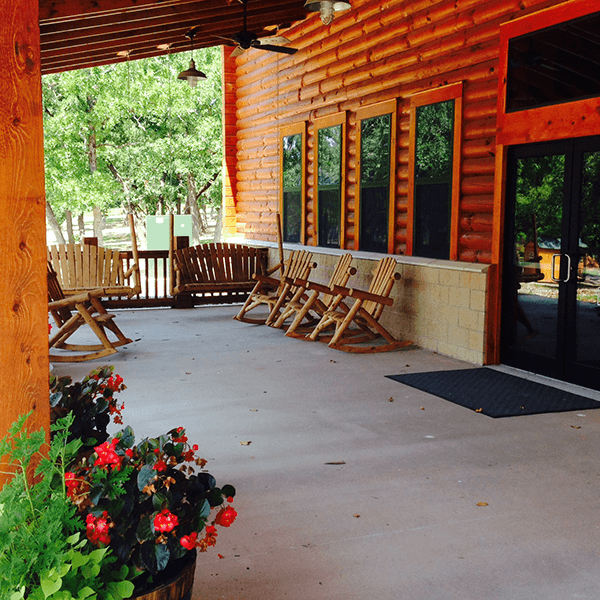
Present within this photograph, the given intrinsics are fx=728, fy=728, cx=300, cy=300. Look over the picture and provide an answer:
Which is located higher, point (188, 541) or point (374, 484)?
point (188, 541)

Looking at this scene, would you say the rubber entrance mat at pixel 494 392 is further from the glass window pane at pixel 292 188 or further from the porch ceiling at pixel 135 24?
the glass window pane at pixel 292 188

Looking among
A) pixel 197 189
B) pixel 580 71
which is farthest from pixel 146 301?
pixel 197 189

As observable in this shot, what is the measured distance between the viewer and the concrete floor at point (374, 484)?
2.73 m

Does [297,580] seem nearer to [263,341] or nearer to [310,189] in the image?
[263,341]

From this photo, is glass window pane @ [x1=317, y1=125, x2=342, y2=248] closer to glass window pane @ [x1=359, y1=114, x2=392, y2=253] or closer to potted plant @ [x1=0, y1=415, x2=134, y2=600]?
glass window pane @ [x1=359, y1=114, x2=392, y2=253]

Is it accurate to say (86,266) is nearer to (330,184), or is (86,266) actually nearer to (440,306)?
(330,184)

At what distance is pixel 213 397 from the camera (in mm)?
5488

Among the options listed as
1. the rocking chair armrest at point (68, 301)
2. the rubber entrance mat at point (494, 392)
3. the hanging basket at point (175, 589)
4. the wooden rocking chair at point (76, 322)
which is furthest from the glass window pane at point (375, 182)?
the hanging basket at point (175, 589)

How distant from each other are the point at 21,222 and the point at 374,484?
2271 mm

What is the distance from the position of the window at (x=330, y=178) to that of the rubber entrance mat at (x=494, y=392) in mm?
3841

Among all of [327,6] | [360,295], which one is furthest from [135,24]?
[360,295]

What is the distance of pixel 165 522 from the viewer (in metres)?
1.91

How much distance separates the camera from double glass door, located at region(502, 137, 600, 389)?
570cm

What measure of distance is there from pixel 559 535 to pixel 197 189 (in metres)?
22.6
